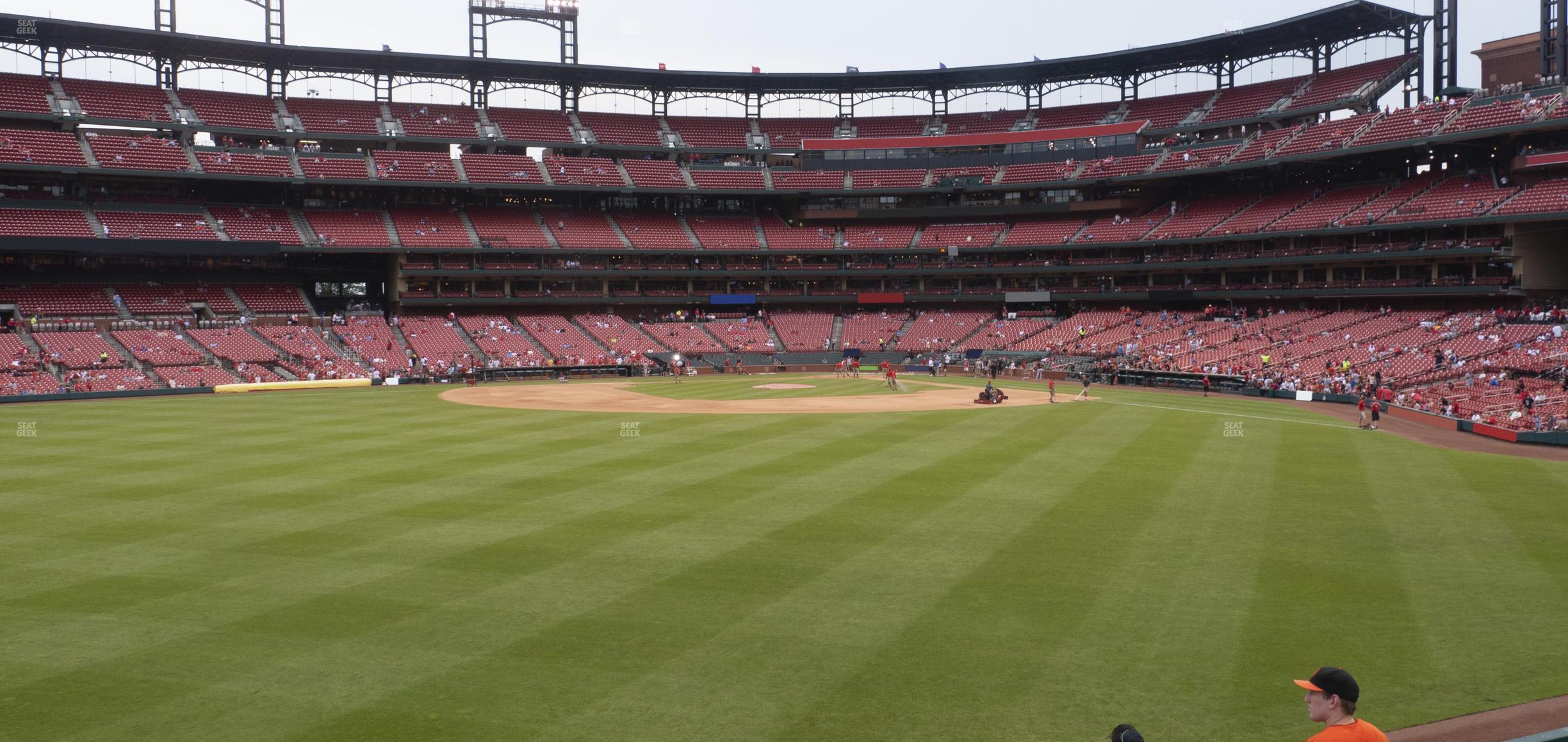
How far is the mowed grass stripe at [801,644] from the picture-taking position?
32.9ft

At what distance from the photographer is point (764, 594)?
14.3 metres

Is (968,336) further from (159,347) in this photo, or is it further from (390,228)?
(159,347)

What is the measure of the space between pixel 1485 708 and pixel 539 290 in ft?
262

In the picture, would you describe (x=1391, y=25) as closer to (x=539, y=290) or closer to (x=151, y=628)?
(x=539, y=290)

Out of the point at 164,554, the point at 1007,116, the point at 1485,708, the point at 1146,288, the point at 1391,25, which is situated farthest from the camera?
the point at 1007,116

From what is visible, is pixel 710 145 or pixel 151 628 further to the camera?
pixel 710 145

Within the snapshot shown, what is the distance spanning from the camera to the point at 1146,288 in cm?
7975

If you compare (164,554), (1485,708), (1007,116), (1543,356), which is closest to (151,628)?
(164,554)

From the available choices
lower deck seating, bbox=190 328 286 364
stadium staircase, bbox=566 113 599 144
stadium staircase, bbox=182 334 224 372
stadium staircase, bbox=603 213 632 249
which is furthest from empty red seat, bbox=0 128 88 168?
stadium staircase, bbox=603 213 632 249

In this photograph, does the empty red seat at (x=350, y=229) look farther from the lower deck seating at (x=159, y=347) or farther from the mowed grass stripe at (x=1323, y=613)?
the mowed grass stripe at (x=1323, y=613)

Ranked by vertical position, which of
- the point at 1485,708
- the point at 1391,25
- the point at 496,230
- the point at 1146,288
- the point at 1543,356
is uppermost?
the point at 1391,25

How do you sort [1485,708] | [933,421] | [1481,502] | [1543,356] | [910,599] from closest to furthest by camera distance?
[1485,708] → [910,599] → [1481,502] → [933,421] → [1543,356]

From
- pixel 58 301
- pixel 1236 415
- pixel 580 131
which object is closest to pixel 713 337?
pixel 580 131

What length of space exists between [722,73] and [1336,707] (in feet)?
303
